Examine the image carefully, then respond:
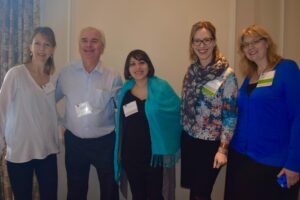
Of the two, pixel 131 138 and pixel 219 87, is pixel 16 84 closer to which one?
pixel 131 138

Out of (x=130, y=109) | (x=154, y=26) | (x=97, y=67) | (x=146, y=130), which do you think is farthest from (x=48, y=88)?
(x=154, y=26)

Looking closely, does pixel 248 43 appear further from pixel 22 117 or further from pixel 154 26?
pixel 22 117

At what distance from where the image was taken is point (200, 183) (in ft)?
5.85

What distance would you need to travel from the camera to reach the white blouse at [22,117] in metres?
1.90

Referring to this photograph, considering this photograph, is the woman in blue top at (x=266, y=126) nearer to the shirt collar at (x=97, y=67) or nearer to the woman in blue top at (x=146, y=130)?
the woman in blue top at (x=146, y=130)

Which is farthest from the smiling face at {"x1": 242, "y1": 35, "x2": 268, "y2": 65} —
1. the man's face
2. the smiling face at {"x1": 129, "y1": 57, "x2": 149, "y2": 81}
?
the man's face

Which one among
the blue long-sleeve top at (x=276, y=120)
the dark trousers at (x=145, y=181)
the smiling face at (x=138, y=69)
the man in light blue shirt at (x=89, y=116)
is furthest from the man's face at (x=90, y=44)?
the blue long-sleeve top at (x=276, y=120)

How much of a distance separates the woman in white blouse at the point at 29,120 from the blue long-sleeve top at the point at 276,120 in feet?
4.66

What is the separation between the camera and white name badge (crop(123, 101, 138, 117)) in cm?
198

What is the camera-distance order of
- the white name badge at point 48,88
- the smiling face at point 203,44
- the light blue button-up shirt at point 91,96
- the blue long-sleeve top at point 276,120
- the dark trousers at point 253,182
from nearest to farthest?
the blue long-sleeve top at point 276,120, the dark trousers at point 253,182, the smiling face at point 203,44, the white name badge at point 48,88, the light blue button-up shirt at point 91,96

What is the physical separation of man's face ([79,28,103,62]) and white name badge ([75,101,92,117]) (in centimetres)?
37

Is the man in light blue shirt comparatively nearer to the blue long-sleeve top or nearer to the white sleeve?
the white sleeve

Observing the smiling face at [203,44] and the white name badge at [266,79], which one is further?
the smiling face at [203,44]

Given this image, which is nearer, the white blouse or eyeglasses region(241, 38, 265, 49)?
eyeglasses region(241, 38, 265, 49)
